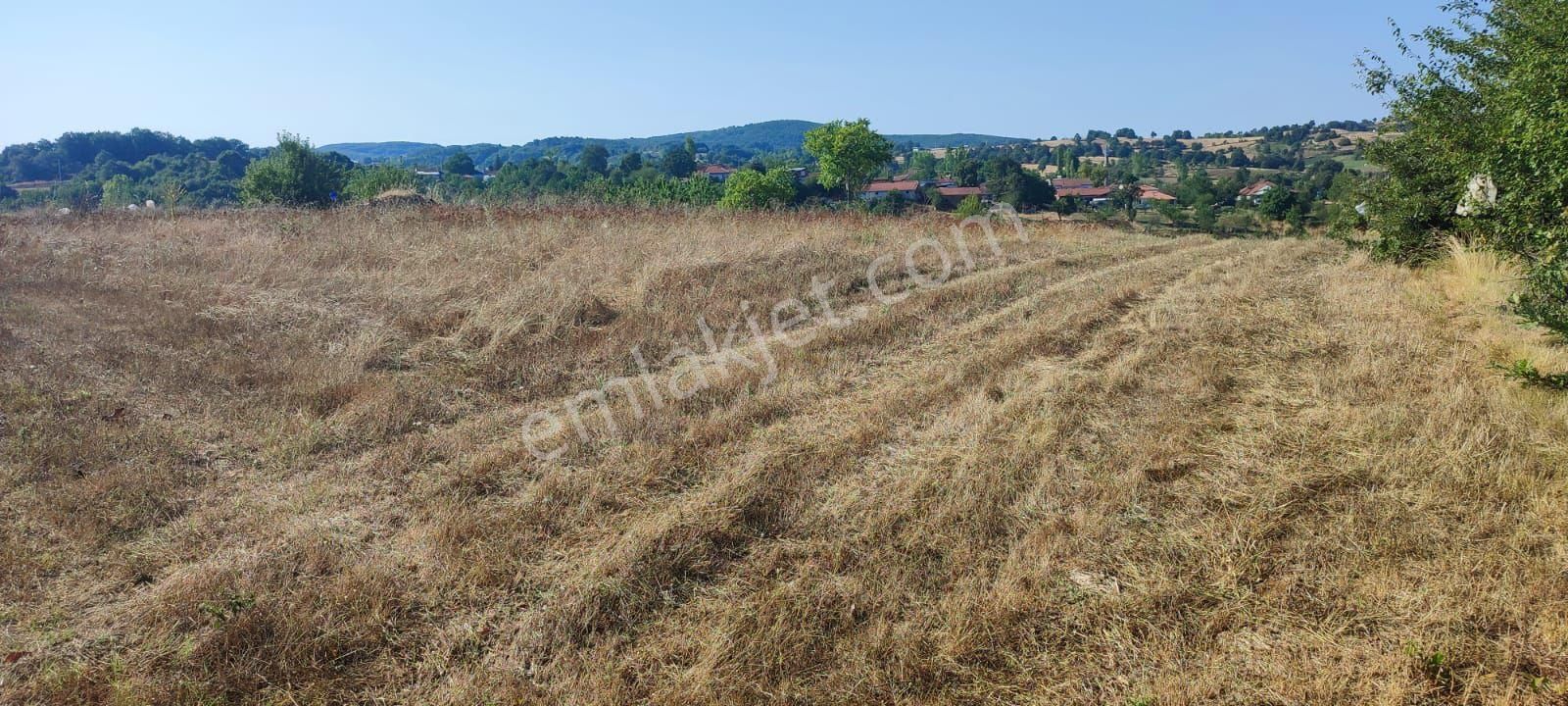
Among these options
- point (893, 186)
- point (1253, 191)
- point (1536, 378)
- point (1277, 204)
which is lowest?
point (1536, 378)

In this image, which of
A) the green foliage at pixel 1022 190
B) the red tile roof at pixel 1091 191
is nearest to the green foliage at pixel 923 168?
the red tile roof at pixel 1091 191

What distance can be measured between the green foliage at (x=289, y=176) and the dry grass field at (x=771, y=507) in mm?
15251

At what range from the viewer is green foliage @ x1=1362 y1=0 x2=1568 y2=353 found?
5.50m

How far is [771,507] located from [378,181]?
820 inches

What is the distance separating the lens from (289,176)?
21.6 meters

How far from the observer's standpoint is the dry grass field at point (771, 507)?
287 cm

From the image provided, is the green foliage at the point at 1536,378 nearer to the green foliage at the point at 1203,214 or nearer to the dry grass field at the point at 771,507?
the dry grass field at the point at 771,507

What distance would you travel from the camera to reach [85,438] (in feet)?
15.2

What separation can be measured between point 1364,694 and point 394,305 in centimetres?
847

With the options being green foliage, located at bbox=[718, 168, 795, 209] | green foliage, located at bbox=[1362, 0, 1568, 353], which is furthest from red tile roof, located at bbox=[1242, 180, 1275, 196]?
green foliage, located at bbox=[1362, 0, 1568, 353]

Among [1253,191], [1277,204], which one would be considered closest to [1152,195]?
[1253,191]

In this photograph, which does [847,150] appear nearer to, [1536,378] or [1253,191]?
[1253,191]

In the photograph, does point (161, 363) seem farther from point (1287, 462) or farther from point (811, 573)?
point (1287, 462)

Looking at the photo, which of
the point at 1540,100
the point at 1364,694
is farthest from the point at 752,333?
the point at 1540,100
